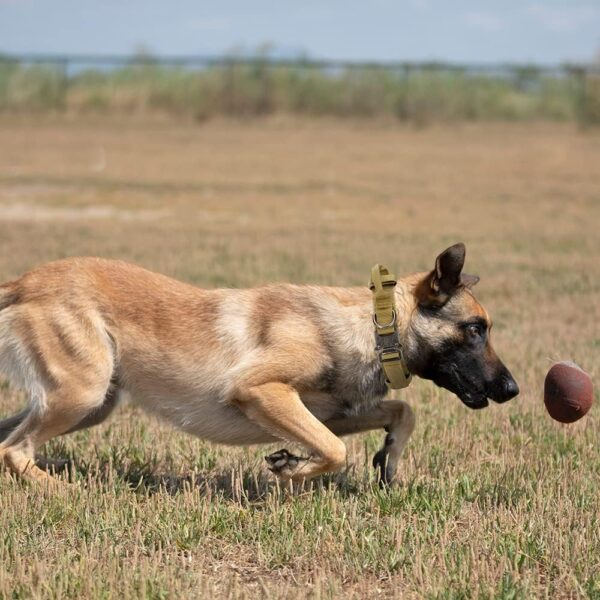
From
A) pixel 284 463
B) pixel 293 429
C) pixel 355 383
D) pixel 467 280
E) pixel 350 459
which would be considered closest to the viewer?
pixel 293 429

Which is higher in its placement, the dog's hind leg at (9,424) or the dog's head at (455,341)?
the dog's head at (455,341)

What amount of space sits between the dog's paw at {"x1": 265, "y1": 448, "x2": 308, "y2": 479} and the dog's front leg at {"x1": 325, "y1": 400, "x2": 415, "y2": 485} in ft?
1.38

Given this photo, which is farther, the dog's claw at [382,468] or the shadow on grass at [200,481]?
the dog's claw at [382,468]

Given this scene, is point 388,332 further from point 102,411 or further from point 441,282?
point 102,411

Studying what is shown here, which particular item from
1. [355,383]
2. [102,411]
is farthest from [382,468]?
[102,411]

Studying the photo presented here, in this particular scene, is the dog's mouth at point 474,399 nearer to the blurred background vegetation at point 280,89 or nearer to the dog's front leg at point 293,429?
the dog's front leg at point 293,429

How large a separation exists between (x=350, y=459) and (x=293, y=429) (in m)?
1.18

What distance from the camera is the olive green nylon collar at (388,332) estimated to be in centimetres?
591

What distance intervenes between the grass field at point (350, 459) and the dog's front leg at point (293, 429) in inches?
6.0

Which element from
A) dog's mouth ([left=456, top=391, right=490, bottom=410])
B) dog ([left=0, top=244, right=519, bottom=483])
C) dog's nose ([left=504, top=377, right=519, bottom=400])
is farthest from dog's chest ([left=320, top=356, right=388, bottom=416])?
dog's nose ([left=504, top=377, right=519, bottom=400])

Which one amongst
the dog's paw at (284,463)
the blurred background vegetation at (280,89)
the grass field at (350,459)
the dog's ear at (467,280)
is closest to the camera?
the grass field at (350,459)

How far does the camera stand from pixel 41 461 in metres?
6.49

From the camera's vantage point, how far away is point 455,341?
19.6ft

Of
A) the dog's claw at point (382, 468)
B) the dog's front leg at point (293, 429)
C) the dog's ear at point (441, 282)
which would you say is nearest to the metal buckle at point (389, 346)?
the dog's ear at point (441, 282)
